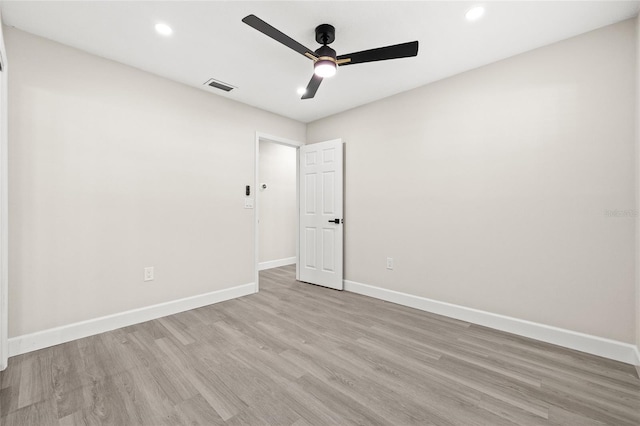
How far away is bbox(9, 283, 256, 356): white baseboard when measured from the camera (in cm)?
223

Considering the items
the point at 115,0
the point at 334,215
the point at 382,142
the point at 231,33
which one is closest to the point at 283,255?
the point at 334,215

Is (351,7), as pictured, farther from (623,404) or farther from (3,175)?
(623,404)

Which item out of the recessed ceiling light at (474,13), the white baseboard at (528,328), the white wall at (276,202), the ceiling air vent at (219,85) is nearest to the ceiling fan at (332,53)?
the recessed ceiling light at (474,13)

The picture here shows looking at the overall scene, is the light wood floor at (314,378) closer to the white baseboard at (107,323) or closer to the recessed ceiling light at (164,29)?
the white baseboard at (107,323)

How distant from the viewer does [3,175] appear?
6.59ft

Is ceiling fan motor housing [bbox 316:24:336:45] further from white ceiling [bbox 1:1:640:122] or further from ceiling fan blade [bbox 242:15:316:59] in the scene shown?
ceiling fan blade [bbox 242:15:316:59]

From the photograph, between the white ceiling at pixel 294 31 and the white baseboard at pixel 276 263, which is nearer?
the white ceiling at pixel 294 31

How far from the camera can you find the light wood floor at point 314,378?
1551 mm

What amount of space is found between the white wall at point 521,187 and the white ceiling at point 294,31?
0.30 meters

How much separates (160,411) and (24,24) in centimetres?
300

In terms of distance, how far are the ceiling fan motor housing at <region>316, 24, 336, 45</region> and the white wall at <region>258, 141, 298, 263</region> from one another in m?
3.22

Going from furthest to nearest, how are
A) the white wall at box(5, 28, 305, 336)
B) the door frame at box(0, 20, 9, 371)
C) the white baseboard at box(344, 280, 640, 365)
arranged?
1. the white wall at box(5, 28, 305, 336)
2. the white baseboard at box(344, 280, 640, 365)
3. the door frame at box(0, 20, 9, 371)

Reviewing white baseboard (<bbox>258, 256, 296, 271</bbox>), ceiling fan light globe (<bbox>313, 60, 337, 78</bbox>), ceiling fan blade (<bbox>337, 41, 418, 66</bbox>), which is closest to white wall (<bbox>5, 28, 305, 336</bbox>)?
white baseboard (<bbox>258, 256, 296, 271</bbox>)

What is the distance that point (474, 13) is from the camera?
6.73 ft
